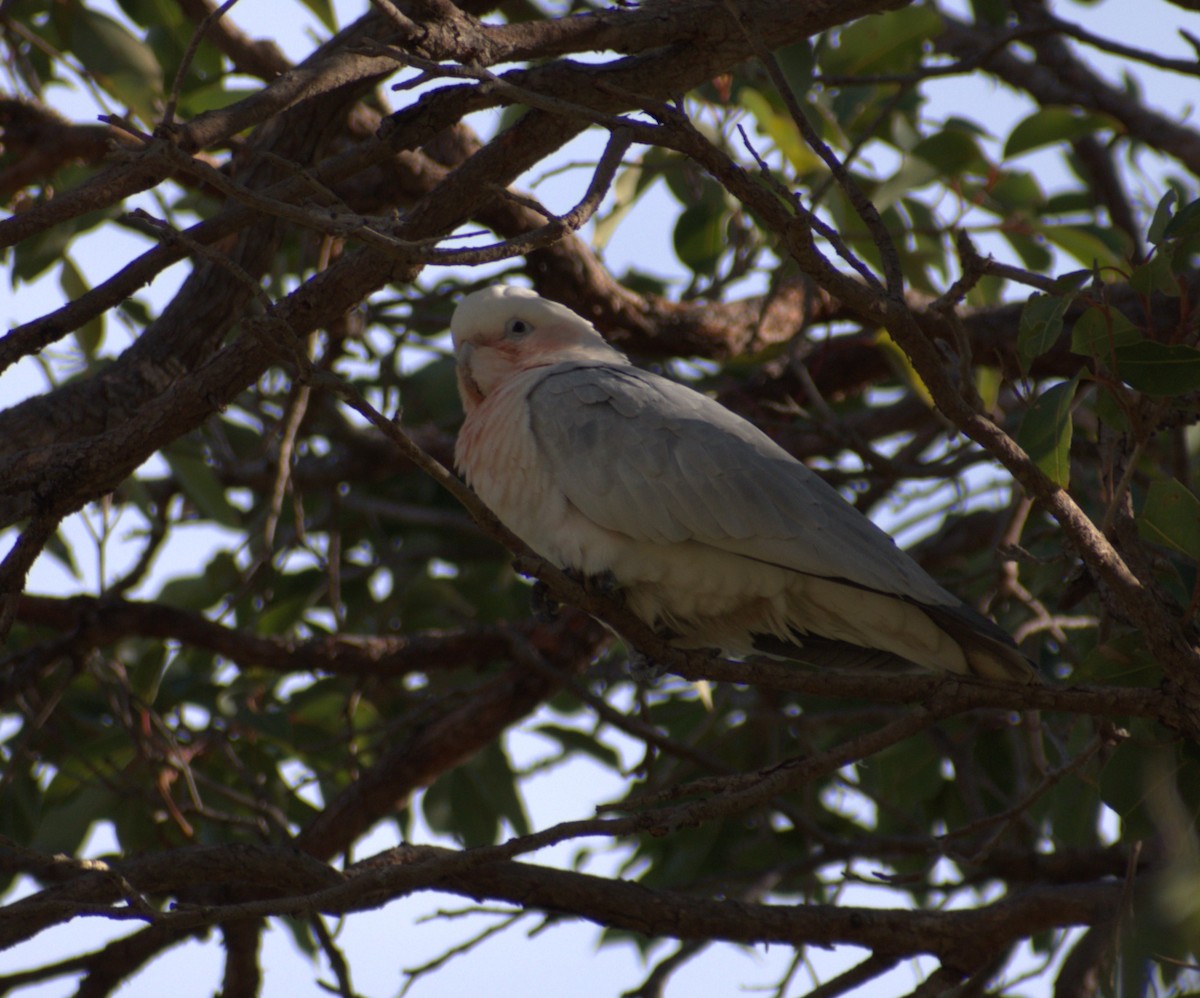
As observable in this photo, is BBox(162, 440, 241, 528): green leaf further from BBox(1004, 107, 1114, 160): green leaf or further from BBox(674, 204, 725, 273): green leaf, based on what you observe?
BBox(1004, 107, 1114, 160): green leaf

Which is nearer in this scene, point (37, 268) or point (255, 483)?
point (37, 268)

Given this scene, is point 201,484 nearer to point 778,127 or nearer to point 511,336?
point 511,336

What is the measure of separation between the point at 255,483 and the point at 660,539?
88.0 inches

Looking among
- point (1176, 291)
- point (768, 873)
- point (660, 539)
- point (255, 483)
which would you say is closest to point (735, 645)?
point (660, 539)

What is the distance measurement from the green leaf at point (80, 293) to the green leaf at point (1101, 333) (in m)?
3.21

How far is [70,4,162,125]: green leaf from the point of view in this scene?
150 inches

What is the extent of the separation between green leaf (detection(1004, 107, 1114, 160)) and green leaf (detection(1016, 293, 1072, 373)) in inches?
73.6

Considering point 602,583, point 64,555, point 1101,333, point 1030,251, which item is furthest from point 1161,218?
point 64,555

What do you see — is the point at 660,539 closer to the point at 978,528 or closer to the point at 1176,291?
the point at 1176,291

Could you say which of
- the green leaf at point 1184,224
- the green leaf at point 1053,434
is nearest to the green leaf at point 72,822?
the green leaf at point 1053,434

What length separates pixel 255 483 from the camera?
4.88 metres

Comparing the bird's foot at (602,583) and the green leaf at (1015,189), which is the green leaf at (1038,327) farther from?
the green leaf at (1015,189)

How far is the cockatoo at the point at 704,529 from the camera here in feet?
10.2

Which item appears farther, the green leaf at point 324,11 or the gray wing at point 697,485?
the green leaf at point 324,11
